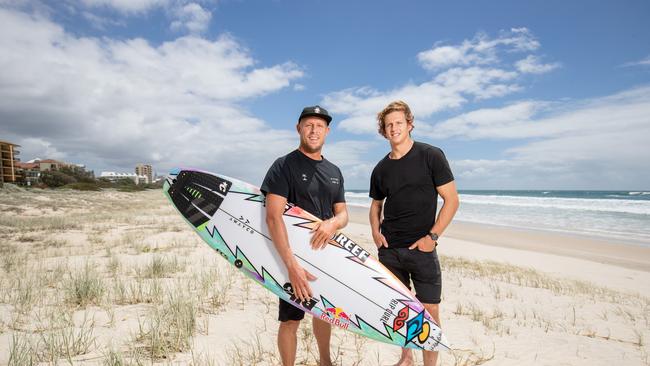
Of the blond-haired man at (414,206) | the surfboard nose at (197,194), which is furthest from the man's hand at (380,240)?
the surfboard nose at (197,194)

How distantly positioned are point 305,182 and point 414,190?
0.92 m

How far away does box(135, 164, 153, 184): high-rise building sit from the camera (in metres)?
163

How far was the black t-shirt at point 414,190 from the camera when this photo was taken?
266 centimetres

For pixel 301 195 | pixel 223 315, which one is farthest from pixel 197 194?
pixel 301 195

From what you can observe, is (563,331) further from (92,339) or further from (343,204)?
(92,339)

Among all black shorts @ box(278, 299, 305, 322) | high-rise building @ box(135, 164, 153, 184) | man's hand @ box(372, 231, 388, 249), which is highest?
high-rise building @ box(135, 164, 153, 184)

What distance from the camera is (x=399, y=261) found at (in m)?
2.77

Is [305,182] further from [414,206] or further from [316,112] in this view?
[414,206]

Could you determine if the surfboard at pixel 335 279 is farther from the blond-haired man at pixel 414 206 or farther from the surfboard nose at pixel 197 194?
the surfboard nose at pixel 197 194

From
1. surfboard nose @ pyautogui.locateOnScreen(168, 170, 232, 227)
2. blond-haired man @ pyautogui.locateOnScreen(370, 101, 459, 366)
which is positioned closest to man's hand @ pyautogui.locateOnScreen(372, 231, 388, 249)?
blond-haired man @ pyautogui.locateOnScreen(370, 101, 459, 366)

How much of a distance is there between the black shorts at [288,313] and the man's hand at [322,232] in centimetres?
50

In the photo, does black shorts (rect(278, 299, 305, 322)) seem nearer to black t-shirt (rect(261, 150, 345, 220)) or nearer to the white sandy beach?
black t-shirt (rect(261, 150, 345, 220))

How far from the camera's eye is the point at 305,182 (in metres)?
2.49

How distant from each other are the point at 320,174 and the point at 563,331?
370 centimetres
